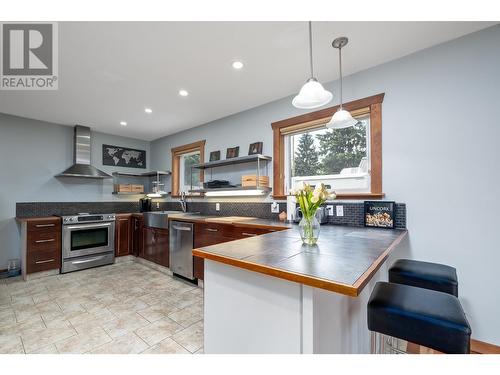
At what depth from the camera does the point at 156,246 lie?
12.6 ft

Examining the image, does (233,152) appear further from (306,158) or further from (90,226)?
(90,226)

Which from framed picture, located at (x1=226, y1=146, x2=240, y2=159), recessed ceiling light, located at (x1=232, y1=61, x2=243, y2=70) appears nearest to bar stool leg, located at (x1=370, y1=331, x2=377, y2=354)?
recessed ceiling light, located at (x1=232, y1=61, x2=243, y2=70)

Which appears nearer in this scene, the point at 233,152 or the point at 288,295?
the point at 288,295

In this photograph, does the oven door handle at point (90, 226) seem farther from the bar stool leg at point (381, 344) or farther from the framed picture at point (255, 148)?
the bar stool leg at point (381, 344)

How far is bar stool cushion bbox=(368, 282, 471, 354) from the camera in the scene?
0.91 m

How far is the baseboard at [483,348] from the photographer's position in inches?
67.7

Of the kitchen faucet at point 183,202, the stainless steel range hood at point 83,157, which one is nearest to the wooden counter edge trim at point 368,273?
→ the kitchen faucet at point 183,202

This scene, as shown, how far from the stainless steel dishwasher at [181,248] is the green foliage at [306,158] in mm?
1701

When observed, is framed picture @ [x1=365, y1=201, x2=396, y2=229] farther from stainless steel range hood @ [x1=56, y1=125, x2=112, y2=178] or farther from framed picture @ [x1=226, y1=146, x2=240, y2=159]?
stainless steel range hood @ [x1=56, y1=125, x2=112, y2=178]

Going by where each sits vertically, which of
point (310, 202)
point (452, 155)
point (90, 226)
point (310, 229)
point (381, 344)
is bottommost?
point (381, 344)

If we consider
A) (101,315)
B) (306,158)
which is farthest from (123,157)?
(306,158)

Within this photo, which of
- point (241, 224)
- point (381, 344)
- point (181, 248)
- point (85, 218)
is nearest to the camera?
point (381, 344)

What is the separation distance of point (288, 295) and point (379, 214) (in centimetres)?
164
